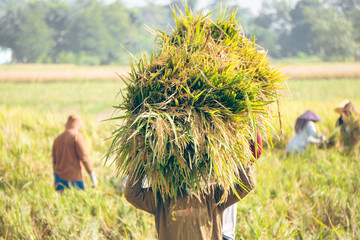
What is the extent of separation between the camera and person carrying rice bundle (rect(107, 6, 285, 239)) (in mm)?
2178

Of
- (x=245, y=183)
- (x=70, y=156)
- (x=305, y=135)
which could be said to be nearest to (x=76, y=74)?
(x=305, y=135)

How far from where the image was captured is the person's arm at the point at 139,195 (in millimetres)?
A: 2459

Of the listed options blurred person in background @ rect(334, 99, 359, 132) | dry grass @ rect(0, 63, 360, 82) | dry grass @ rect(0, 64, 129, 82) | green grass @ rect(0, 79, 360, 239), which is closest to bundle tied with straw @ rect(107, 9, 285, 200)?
green grass @ rect(0, 79, 360, 239)

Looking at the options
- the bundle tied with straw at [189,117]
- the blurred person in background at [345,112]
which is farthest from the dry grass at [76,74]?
the bundle tied with straw at [189,117]

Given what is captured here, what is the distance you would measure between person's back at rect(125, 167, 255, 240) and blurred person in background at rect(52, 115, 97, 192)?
230 centimetres

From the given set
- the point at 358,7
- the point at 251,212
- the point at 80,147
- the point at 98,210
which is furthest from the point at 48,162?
the point at 358,7

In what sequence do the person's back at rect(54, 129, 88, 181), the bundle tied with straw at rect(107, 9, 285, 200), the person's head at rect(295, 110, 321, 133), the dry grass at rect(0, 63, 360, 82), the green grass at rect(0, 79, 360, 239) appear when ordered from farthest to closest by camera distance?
the dry grass at rect(0, 63, 360, 82) < the person's head at rect(295, 110, 321, 133) < the person's back at rect(54, 129, 88, 181) < the green grass at rect(0, 79, 360, 239) < the bundle tied with straw at rect(107, 9, 285, 200)

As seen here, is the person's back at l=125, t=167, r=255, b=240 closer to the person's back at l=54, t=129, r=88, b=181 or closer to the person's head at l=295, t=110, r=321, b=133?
the person's back at l=54, t=129, r=88, b=181

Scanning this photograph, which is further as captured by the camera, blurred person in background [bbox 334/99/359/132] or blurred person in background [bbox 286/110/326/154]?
blurred person in background [bbox 334/99/359/132]

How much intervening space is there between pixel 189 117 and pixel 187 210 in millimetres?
729

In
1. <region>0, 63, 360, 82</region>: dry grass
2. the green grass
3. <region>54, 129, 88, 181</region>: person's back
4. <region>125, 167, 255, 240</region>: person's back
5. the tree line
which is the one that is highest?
the tree line

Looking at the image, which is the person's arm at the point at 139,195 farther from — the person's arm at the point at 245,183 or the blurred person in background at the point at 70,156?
the blurred person in background at the point at 70,156

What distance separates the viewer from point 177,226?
7.95 feet

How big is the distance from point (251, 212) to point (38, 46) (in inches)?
1591
